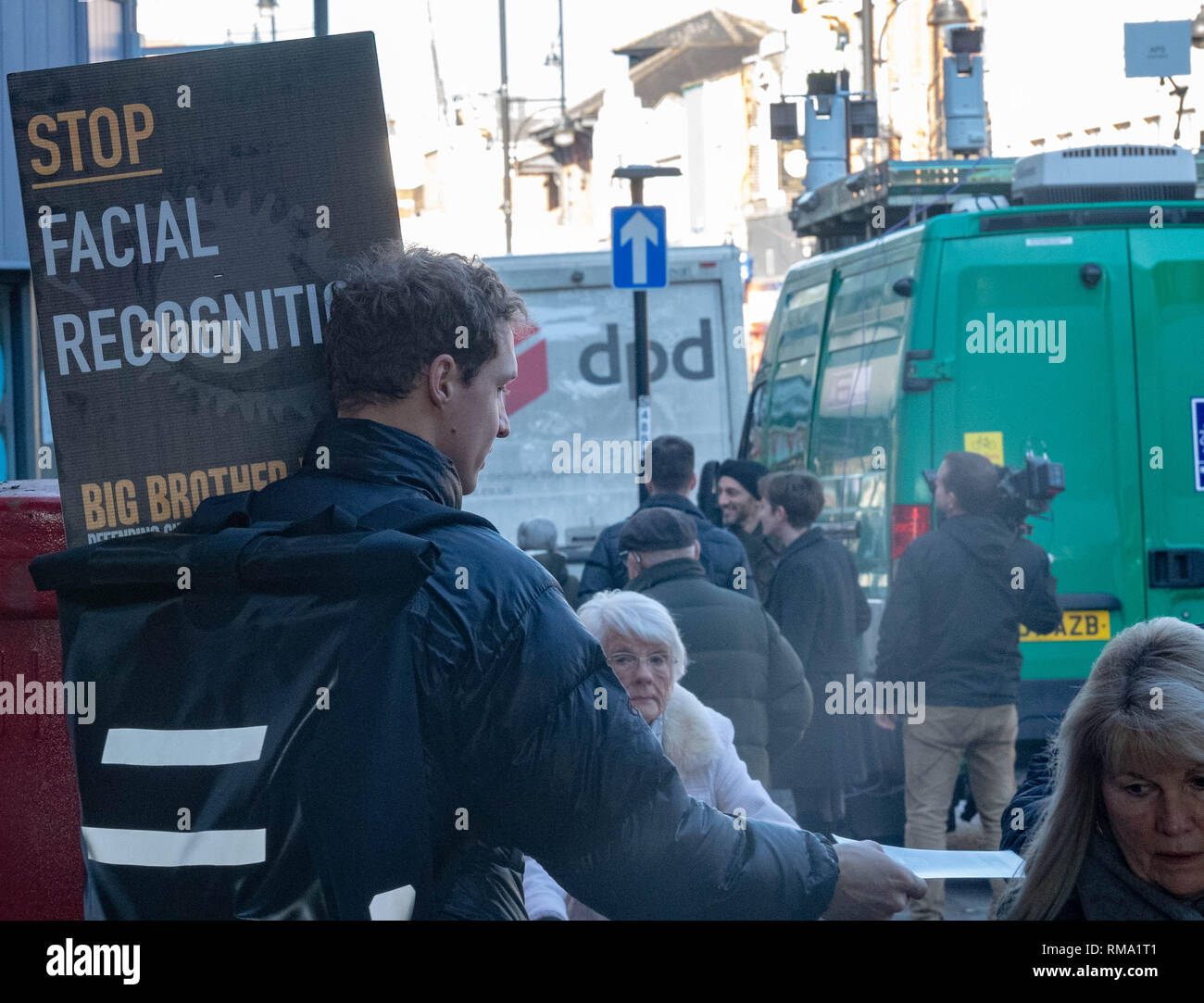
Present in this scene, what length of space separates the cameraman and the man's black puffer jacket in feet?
15.4

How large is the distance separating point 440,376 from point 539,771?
56 cm

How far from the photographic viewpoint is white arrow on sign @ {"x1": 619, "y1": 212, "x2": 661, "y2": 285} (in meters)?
9.57

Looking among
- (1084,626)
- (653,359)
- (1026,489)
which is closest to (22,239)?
(653,359)

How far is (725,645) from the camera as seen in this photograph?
5762 millimetres

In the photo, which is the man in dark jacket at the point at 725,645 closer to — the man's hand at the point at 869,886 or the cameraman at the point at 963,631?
the cameraman at the point at 963,631

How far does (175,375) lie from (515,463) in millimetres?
8899

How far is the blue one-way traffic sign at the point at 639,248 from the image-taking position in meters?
9.57

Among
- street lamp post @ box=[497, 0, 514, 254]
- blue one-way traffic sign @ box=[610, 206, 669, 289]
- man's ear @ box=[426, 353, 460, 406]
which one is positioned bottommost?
man's ear @ box=[426, 353, 460, 406]

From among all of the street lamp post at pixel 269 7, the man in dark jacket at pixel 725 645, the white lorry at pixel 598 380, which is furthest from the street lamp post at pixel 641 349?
the street lamp post at pixel 269 7

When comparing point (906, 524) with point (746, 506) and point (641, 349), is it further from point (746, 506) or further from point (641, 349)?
point (641, 349)

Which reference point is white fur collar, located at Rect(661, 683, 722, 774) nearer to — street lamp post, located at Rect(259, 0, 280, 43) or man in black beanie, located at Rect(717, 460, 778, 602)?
man in black beanie, located at Rect(717, 460, 778, 602)

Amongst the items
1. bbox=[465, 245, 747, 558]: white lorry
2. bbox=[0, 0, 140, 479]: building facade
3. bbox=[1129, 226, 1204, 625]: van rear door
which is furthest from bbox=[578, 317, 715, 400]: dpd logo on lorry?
bbox=[1129, 226, 1204, 625]: van rear door
